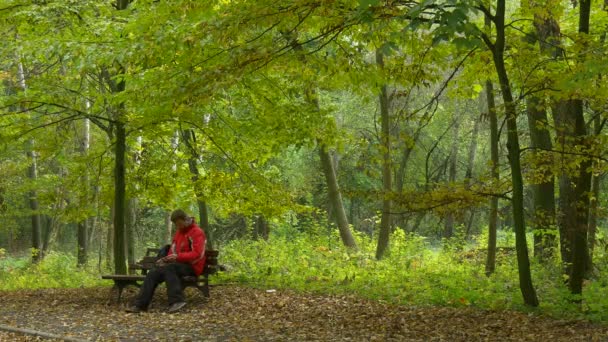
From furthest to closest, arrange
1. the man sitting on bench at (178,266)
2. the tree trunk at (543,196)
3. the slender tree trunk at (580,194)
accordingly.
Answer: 1. the tree trunk at (543,196)
2. the man sitting on bench at (178,266)
3. the slender tree trunk at (580,194)

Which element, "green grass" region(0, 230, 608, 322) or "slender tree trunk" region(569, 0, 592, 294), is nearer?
"slender tree trunk" region(569, 0, 592, 294)

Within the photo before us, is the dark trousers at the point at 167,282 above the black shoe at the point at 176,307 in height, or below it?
above

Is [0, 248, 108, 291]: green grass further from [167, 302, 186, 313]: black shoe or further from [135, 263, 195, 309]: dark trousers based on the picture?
[167, 302, 186, 313]: black shoe

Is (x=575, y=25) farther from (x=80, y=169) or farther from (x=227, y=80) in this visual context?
(x=80, y=169)

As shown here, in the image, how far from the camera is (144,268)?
10.4 metres

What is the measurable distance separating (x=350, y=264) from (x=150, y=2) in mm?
6520

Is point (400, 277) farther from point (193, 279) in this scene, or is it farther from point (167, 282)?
point (167, 282)

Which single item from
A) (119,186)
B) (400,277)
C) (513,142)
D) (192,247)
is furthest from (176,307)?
(513,142)

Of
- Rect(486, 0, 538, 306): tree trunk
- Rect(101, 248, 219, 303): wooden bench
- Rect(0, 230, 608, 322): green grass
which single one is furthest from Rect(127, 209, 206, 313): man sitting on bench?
Rect(486, 0, 538, 306): tree trunk

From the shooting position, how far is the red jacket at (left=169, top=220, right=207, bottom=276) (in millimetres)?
9344

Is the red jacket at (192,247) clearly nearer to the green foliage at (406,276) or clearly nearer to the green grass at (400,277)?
the green grass at (400,277)

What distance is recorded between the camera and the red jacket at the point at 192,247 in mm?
9344

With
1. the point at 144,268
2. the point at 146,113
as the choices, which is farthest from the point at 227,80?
the point at 144,268

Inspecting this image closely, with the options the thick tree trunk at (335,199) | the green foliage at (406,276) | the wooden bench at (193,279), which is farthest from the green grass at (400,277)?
the wooden bench at (193,279)
